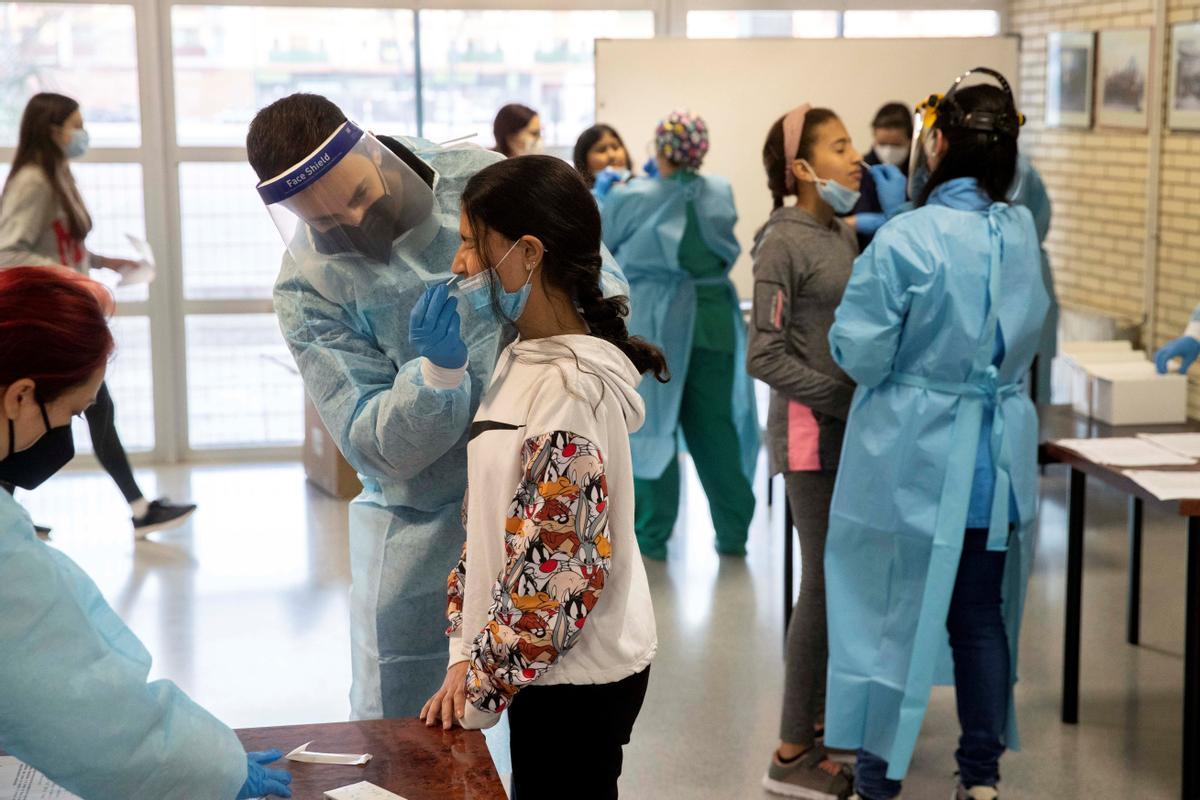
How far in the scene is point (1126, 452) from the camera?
3332 mm

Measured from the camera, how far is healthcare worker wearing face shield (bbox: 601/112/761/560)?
488cm

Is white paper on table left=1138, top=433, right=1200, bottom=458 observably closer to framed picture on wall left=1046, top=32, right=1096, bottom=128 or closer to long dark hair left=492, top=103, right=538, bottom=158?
long dark hair left=492, top=103, right=538, bottom=158

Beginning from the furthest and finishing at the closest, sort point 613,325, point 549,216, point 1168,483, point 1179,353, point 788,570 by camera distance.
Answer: point 788,570 < point 1179,353 < point 1168,483 < point 613,325 < point 549,216

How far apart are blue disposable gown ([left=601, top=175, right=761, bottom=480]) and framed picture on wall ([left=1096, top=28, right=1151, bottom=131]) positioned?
228 cm

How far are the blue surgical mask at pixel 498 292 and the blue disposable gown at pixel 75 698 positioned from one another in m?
0.61

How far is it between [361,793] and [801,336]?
189cm

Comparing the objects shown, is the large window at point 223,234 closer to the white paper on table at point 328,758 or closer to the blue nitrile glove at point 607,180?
the blue nitrile glove at point 607,180

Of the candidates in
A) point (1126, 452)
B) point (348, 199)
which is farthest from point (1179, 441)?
point (348, 199)

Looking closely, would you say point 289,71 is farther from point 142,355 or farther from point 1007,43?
point 1007,43

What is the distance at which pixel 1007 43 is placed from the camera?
6.75 metres

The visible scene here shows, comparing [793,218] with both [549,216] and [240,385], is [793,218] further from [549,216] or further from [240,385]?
[240,385]

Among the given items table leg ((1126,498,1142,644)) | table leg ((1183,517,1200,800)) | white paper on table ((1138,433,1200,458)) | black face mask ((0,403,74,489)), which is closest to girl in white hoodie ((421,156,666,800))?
black face mask ((0,403,74,489))

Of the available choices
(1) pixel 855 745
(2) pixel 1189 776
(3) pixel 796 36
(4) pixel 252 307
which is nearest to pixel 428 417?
(1) pixel 855 745

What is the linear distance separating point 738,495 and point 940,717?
1.60 meters
